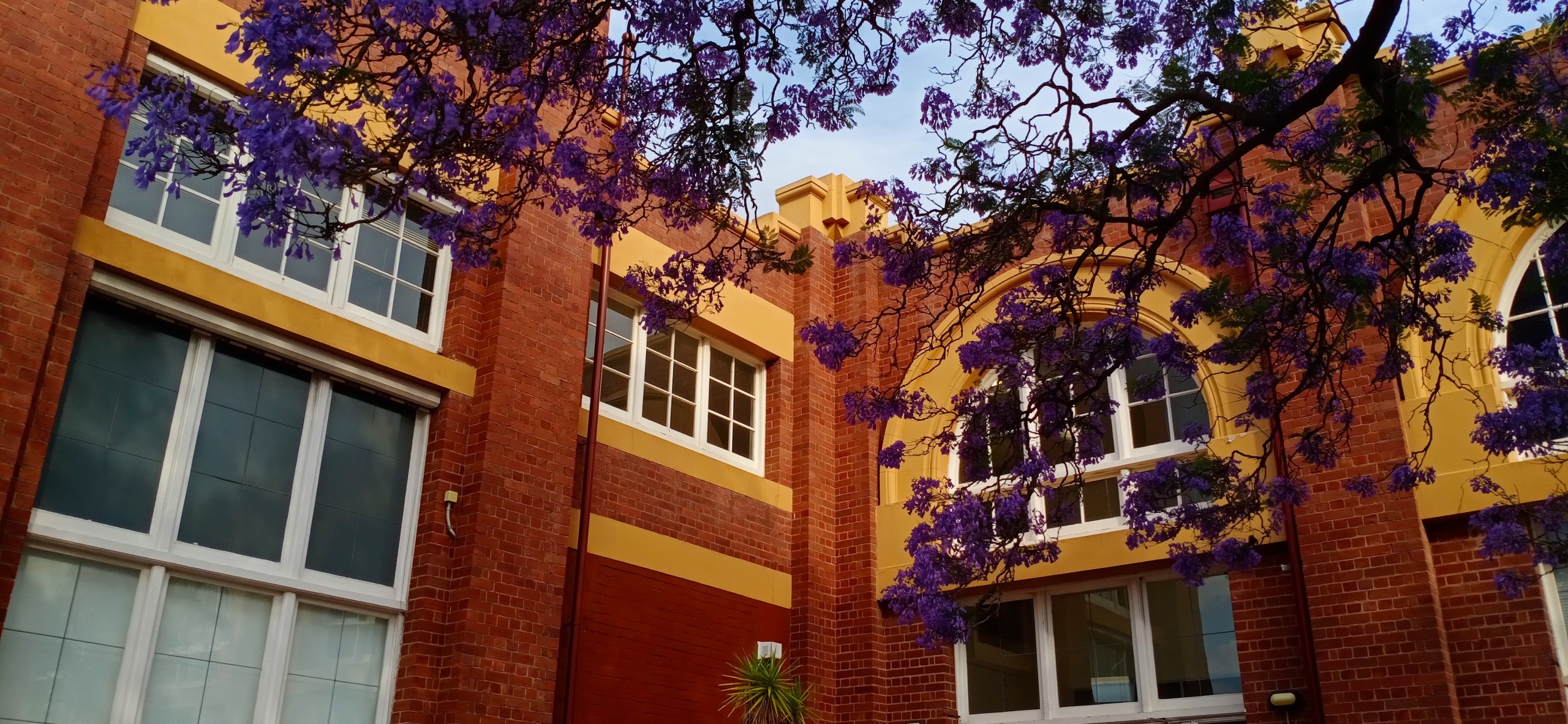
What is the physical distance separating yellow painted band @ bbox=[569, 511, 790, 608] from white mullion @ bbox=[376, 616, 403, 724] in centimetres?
166

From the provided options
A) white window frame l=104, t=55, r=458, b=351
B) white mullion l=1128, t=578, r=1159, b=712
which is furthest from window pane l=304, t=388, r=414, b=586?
white mullion l=1128, t=578, r=1159, b=712

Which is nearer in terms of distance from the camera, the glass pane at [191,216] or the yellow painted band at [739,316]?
the glass pane at [191,216]

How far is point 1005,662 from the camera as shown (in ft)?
38.0

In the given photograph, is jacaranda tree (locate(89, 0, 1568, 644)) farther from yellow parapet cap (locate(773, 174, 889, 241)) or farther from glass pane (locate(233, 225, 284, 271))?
yellow parapet cap (locate(773, 174, 889, 241))

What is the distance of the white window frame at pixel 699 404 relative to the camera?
37.5 ft

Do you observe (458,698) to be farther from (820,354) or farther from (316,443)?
(820,354)

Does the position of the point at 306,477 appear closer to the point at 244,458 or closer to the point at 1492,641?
the point at 244,458

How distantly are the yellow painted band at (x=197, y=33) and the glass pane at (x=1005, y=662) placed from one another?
7.64m

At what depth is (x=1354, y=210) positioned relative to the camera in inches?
418

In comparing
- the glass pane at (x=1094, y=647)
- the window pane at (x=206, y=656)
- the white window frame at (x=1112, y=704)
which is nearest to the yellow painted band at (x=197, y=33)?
the window pane at (x=206, y=656)

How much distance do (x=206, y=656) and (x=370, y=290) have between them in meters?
2.87

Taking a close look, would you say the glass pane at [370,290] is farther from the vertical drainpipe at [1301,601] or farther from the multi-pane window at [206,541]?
the vertical drainpipe at [1301,601]

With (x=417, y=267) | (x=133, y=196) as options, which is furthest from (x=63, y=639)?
(x=417, y=267)

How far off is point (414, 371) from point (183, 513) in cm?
195
